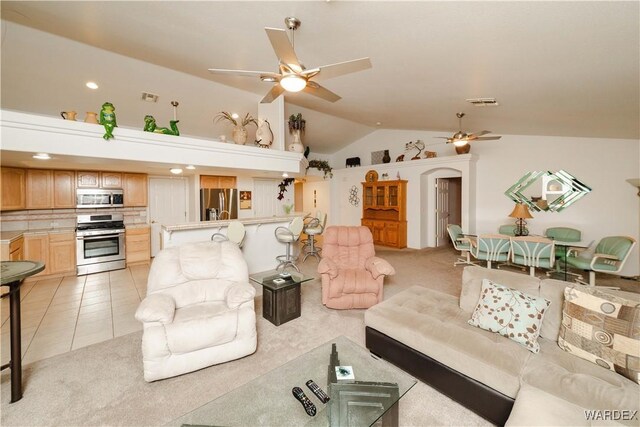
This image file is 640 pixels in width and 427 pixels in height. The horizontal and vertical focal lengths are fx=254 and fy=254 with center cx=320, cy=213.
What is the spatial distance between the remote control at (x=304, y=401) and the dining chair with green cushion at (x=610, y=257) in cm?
468

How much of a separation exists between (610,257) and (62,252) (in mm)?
8690

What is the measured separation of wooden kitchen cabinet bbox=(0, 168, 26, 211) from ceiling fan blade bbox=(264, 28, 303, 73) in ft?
17.0

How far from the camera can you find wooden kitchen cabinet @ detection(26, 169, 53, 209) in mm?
4367

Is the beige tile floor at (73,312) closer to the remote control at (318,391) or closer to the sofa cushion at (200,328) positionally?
the sofa cushion at (200,328)

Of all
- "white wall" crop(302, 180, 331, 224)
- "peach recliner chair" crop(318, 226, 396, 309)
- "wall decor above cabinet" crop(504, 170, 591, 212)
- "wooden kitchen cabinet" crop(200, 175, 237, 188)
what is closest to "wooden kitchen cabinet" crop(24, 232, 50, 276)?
"wooden kitchen cabinet" crop(200, 175, 237, 188)

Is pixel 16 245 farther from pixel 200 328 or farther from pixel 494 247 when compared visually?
pixel 494 247

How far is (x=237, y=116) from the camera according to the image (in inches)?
195

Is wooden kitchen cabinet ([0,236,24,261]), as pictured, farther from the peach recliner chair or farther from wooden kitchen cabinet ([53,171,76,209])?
the peach recliner chair

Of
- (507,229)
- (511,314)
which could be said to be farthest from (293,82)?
(507,229)

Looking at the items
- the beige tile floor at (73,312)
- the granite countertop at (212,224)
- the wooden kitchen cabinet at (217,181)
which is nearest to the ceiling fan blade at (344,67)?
the granite countertop at (212,224)

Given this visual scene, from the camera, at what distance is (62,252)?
449 centimetres

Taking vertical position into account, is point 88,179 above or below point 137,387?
above

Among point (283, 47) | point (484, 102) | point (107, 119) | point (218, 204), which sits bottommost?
point (218, 204)

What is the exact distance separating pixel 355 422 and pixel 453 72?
3208mm
